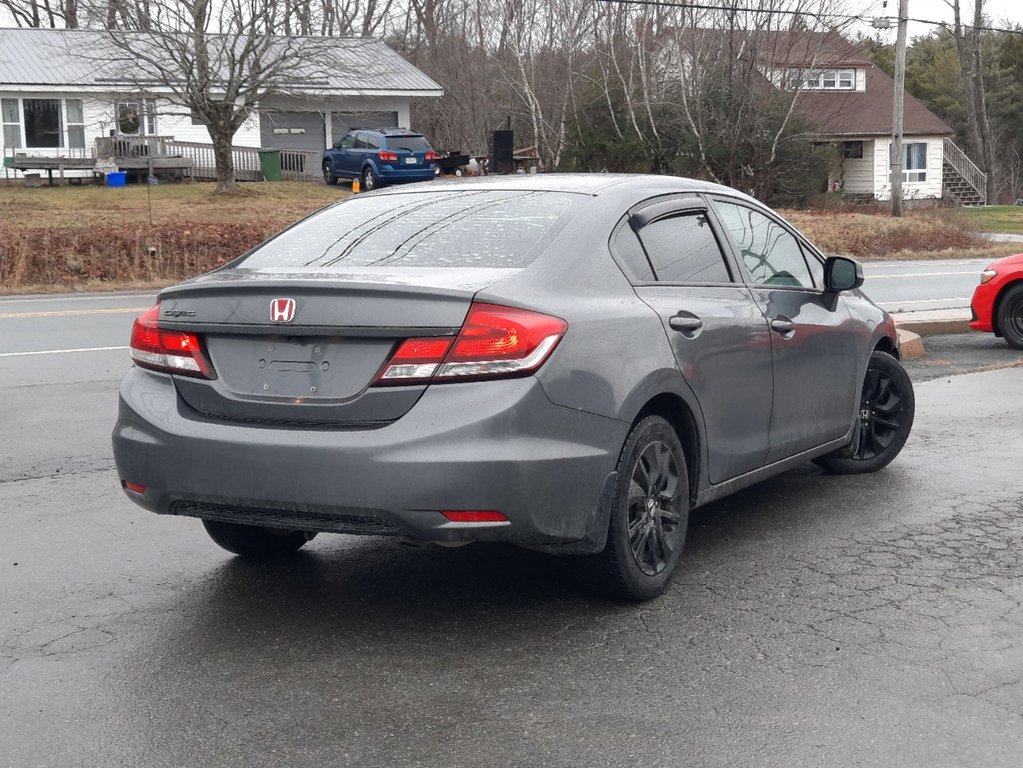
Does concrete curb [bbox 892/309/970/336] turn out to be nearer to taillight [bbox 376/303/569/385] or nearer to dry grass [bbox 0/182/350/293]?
taillight [bbox 376/303/569/385]

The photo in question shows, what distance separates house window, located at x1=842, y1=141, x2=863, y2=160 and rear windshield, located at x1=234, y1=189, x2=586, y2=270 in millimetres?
55382

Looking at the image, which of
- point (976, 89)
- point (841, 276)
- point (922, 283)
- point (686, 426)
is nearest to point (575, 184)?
point (686, 426)

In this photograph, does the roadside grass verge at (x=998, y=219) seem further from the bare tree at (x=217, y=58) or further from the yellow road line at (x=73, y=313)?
the yellow road line at (x=73, y=313)

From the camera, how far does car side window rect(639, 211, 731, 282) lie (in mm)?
5508

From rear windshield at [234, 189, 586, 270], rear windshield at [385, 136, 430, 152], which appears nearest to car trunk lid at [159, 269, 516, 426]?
rear windshield at [234, 189, 586, 270]

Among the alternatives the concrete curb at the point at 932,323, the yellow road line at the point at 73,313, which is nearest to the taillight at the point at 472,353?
the concrete curb at the point at 932,323

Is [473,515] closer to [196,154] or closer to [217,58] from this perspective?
[217,58]

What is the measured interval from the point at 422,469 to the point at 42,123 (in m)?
42.5

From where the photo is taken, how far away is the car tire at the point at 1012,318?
13.4 meters

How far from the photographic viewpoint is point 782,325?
6.09m

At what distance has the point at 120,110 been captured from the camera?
4234 cm

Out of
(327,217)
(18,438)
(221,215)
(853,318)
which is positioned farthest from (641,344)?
(221,215)

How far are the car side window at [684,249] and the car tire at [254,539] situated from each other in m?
1.91

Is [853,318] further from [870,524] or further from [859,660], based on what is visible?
[859,660]
